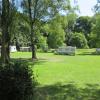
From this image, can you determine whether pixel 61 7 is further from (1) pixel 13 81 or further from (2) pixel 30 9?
(1) pixel 13 81

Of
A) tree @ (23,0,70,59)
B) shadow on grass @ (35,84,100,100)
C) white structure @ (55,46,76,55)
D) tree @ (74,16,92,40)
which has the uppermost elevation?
tree @ (74,16,92,40)

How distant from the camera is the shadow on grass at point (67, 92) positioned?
11.8 m

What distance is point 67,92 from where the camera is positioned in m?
13.0

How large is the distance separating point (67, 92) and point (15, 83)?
5345 millimetres

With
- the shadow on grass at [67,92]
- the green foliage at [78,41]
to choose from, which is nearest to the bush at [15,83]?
the shadow on grass at [67,92]

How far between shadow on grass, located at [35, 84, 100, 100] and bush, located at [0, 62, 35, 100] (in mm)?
2661

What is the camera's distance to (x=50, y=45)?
273ft

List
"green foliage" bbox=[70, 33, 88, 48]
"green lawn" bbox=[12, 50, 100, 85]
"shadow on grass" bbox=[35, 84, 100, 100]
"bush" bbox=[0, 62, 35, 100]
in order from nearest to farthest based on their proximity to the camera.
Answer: "bush" bbox=[0, 62, 35, 100]
"shadow on grass" bbox=[35, 84, 100, 100]
"green lawn" bbox=[12, 50, 100, 85]
"green foliage" bbox=[70, 33, 88, 48]

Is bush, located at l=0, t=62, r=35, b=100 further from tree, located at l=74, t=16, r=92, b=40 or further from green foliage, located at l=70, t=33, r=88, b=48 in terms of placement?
tree, located at l=74, t=16, r=92, b=40

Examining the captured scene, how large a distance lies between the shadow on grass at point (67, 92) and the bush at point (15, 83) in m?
2.66

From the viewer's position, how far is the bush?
802 centimetres


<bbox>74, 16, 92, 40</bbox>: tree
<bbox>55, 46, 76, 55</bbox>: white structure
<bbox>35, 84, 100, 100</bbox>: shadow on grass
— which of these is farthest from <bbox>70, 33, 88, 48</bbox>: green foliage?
<bbox>35, 84, 100, 100</bbox>: shadow on grass

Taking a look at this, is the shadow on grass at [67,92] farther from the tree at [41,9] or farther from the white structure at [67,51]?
the white structure at [67,51]

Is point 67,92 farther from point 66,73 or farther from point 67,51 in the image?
point 67,51
